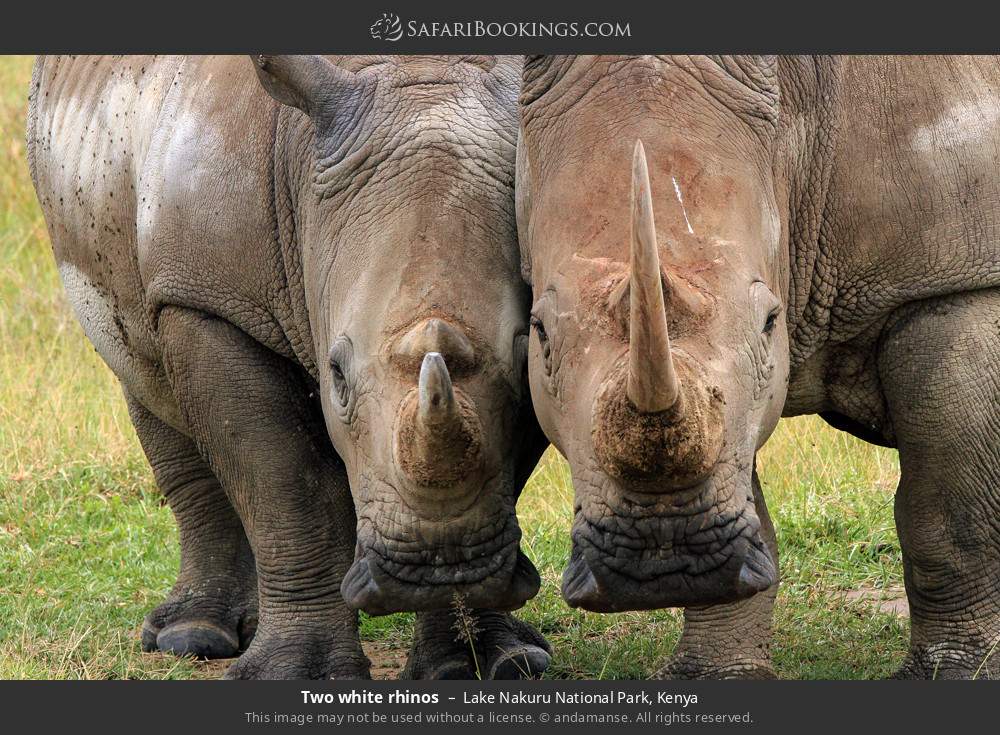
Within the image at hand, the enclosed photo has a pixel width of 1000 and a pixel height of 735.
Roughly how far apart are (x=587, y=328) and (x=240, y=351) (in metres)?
1.84

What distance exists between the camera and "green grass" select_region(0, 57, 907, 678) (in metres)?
6.96

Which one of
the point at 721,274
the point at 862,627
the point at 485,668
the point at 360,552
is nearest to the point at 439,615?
the point at 485,668

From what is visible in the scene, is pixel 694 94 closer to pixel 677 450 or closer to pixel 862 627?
pixel 677 450

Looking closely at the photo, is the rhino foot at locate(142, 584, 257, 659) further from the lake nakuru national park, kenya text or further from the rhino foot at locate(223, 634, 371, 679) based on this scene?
the lake nakuru national park, kenya text

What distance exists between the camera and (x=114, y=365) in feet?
24.1

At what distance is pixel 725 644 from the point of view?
6281mm

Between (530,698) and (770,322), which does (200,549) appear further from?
(770,322)

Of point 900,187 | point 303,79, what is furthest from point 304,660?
point 900,187

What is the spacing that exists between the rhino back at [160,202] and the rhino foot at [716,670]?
1.61 metres

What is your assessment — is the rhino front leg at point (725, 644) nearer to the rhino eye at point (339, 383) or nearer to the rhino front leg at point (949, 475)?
the rhino front leg at point (949, 475)

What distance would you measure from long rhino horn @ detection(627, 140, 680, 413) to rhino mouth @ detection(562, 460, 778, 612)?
1.38 ft

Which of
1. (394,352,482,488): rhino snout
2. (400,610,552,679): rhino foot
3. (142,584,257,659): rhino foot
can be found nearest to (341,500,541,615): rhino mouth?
(394,352,482,488): rhino snout

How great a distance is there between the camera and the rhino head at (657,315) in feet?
15.4

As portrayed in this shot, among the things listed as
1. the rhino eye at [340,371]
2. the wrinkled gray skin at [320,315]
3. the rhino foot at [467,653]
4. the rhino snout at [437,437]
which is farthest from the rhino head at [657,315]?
the rhino foot at [467,653]
